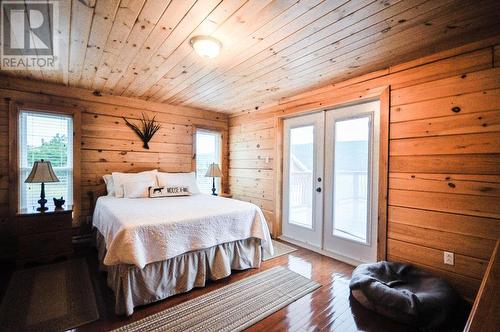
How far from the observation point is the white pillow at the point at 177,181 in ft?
11.7

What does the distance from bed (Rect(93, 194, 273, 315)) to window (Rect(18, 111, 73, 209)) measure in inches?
43.0

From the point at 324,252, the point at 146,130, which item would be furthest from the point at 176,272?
the point at 146,130

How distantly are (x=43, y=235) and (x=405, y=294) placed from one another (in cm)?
373

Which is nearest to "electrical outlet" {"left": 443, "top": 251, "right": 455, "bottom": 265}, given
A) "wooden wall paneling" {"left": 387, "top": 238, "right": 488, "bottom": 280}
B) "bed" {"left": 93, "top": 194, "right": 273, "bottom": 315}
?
"wooden wall paneling" {"left": 387, "top": 238, "right": 488, "bottom": 280}

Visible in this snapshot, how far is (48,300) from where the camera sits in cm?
197

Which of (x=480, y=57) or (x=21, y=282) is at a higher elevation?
(x=480, y=57)

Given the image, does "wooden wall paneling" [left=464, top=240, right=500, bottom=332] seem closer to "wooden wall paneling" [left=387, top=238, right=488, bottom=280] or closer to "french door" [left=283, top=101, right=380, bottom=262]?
"wooden wall paneling" [left=387, top=238, right=488, bottom=280]

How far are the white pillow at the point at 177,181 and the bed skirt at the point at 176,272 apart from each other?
132 cm

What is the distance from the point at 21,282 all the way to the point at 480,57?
15.3 ft

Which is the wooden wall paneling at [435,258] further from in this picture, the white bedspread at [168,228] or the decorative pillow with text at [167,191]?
the decorative pillow with text at [167,191]

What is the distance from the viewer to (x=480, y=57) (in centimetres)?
194

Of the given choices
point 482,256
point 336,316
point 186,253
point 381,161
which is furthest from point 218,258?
point 482,256

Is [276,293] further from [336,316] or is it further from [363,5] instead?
[363,5]

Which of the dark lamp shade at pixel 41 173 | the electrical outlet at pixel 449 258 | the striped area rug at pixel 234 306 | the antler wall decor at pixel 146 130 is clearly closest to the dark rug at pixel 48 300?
the striped area rug at pixel 234 306
